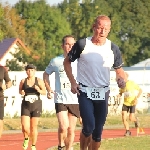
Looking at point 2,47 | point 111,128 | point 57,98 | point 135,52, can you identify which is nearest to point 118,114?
point 111,128

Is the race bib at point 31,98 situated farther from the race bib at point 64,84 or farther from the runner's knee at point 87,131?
the runner's knee at point 87,131

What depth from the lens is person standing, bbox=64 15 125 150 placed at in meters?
10.9

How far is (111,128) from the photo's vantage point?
94.8ft

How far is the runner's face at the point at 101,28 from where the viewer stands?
1077cm

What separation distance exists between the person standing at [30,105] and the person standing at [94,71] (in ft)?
18.2

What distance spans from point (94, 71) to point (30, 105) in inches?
240

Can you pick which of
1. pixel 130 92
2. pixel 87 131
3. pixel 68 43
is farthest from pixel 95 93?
pixel 130 92

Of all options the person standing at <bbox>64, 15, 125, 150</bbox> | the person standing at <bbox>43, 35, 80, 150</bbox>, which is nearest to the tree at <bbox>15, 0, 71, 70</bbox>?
the person standing at <bbox>43, 35, 80, 150</bbox>

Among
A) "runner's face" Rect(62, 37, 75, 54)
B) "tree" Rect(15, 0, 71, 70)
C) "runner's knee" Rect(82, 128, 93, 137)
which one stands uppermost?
"tree" Rect(15, 0, 71, 70)

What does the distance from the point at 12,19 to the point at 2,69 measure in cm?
7466

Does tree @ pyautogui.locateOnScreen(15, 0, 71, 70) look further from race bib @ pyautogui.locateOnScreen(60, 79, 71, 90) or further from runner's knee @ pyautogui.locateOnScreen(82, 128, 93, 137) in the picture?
runner's knee @ pyautogui.locateOnScreen(82, 128, 93, 137)

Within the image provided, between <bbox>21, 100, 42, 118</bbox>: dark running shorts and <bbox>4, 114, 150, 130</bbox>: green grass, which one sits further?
<bbox>4, 114, 150, 130</bbox>: green grass

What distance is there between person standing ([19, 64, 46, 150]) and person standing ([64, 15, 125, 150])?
5.54 meters

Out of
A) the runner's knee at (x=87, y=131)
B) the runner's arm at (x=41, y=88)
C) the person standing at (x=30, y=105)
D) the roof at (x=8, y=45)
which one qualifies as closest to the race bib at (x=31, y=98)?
the person standing at (x=30, y=105)
